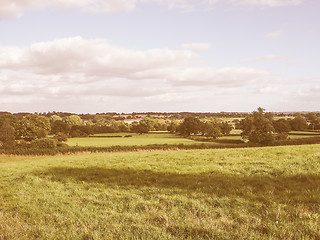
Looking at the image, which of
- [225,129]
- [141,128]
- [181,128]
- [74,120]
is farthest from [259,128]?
[74,120]

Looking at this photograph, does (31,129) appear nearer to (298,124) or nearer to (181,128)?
(181,128)

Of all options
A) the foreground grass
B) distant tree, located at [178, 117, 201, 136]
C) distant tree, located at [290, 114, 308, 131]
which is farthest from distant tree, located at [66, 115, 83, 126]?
the foreground grass

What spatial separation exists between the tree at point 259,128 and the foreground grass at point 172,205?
4971 centimetres

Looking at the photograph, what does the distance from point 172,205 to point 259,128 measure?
198 feet

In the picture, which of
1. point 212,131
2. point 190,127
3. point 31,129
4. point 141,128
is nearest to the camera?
point 31,129

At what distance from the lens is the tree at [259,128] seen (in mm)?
59594

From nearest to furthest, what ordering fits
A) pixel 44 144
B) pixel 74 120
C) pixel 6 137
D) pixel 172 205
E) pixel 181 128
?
pixel 172 205 → pixel 44 144 → pixel 6 137 → pixel 181 128 → pixel 74 120

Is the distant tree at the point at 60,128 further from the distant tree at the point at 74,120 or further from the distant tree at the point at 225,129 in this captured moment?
the distant tree at the point at 225,129

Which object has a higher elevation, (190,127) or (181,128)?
(190,127)

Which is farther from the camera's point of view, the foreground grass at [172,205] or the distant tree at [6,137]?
the distant tree at [6,137]

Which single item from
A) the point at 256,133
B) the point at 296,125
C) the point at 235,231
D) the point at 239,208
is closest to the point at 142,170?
the point at 239,208

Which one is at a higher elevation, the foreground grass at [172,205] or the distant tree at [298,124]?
the distant tree at [298,124]

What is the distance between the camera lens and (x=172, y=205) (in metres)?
8.12

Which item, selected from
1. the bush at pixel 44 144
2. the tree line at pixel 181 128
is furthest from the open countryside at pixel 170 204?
the bush at pixel 44 144
